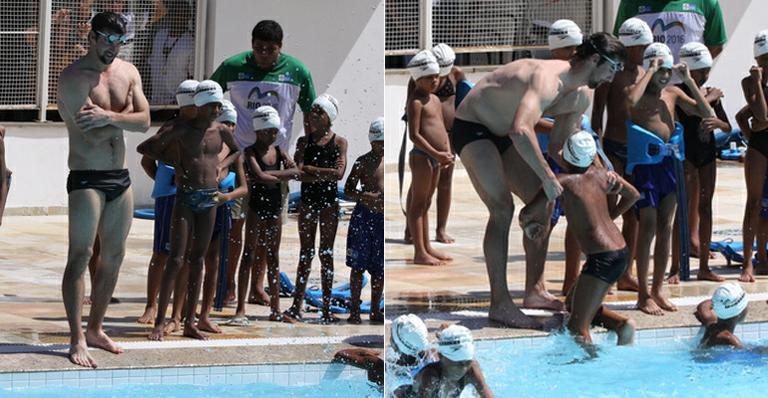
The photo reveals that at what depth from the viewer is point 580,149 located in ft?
25.6

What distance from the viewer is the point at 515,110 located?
7848 mm

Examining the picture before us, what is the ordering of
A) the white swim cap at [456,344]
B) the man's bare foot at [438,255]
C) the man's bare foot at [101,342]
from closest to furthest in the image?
the white swim cap at [456,344] < the man's bare foot at [101,342] < the man's bare foot at [438,255]

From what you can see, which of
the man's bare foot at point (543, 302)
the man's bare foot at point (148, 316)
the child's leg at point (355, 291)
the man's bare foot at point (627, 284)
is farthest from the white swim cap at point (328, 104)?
the man's bare foot at point (627, 284)

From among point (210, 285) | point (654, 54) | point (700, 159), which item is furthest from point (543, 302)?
point (210, 285)

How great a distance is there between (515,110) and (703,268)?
200cm

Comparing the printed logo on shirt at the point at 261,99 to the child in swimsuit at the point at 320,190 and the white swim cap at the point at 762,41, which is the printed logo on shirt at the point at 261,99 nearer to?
the child in swimsuit at the point at 320,190

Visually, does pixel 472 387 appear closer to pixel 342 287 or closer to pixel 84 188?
pixel 342 287

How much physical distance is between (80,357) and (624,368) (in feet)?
8.47

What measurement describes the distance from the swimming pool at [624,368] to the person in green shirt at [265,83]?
4.38 ft

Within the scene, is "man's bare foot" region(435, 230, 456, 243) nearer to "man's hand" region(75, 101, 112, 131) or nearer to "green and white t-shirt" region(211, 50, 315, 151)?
→ "green and white t-shirt" region(211, 50, 315, 151)

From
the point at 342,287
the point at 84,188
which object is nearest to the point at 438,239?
the point at 342,287

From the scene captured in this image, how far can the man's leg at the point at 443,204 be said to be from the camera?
829cm

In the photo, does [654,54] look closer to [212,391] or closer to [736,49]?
[736,49]

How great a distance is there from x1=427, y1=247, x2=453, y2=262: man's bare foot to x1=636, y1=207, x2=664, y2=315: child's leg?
3.20ft
